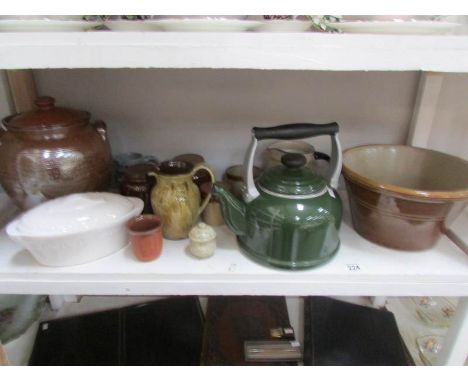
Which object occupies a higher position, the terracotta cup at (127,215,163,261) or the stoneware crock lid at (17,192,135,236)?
the stoneware crock lid at (17,192,135,236)

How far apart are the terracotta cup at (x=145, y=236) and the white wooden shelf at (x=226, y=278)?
0.7 inches

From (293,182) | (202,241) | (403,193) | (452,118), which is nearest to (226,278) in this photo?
(202,241)

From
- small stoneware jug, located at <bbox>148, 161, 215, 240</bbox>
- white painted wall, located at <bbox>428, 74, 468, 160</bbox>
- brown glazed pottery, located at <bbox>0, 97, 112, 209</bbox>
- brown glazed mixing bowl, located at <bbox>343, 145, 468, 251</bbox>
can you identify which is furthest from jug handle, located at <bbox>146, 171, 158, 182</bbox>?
white painted wall, located at <bbox>428, 74, 468, 160</bbox>

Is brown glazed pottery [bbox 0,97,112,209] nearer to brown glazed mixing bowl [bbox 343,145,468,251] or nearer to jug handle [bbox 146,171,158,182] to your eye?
jug handle [bbox 146,171,158,182]

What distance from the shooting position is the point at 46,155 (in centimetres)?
57

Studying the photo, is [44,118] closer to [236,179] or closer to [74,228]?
[74,228]

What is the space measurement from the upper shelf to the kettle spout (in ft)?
0.64

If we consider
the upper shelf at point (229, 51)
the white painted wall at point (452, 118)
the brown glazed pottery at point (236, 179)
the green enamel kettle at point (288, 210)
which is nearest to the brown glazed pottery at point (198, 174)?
the brown glazed pottery at point (236, 179)

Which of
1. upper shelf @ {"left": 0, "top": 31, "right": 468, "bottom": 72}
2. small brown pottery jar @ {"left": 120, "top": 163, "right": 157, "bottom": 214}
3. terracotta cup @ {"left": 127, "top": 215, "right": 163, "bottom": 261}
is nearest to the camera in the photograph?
upper shelf @ {"left": 0, "top": 31, "right": 468, "bottom": 72}

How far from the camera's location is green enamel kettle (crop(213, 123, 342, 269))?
0.52 m

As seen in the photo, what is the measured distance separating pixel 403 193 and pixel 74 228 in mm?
505

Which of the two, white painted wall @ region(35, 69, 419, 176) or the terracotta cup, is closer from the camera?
the terracotta cup
